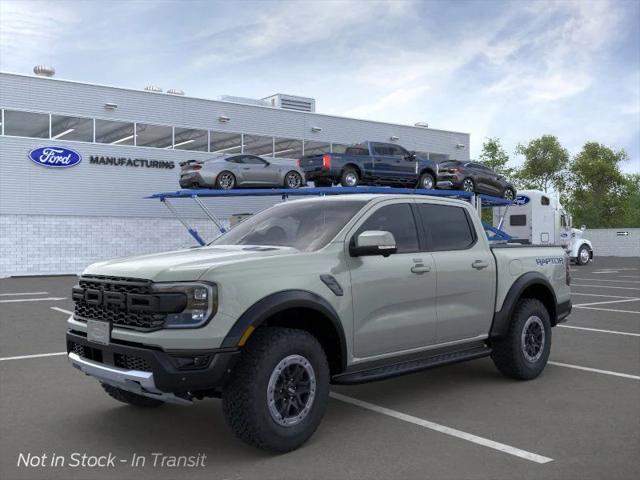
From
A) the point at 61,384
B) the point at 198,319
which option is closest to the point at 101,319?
the point at 198,319

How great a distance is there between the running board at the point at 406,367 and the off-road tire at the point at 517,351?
272 mm

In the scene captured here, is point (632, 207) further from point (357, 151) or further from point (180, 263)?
point (180, 263)

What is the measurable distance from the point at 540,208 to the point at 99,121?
19648 millimetres

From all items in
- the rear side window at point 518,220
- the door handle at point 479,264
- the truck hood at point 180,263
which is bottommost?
the door handle at point 479,264

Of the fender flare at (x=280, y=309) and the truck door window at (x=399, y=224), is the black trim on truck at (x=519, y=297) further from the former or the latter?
the fender flare at (x=280, y=309)

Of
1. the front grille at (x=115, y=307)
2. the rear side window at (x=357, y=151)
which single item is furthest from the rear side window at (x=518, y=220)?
the front grille at (x=115, y=307)

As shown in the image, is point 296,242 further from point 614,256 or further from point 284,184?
point 614,256

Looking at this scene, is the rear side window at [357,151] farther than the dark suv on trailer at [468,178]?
No

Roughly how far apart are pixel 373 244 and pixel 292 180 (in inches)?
809

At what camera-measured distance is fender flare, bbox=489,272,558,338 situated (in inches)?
252

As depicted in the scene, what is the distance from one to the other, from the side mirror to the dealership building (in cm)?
2511

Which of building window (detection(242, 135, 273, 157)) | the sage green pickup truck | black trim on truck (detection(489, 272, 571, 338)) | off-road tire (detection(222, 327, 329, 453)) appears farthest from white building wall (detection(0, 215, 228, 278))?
off-road tire (detection(222, 327, 329, 453))

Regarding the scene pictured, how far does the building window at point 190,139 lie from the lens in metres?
30.8

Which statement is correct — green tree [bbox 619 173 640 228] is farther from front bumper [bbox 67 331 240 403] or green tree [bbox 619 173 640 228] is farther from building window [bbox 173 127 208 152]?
front bumper [bbox 67 331 240 403]
